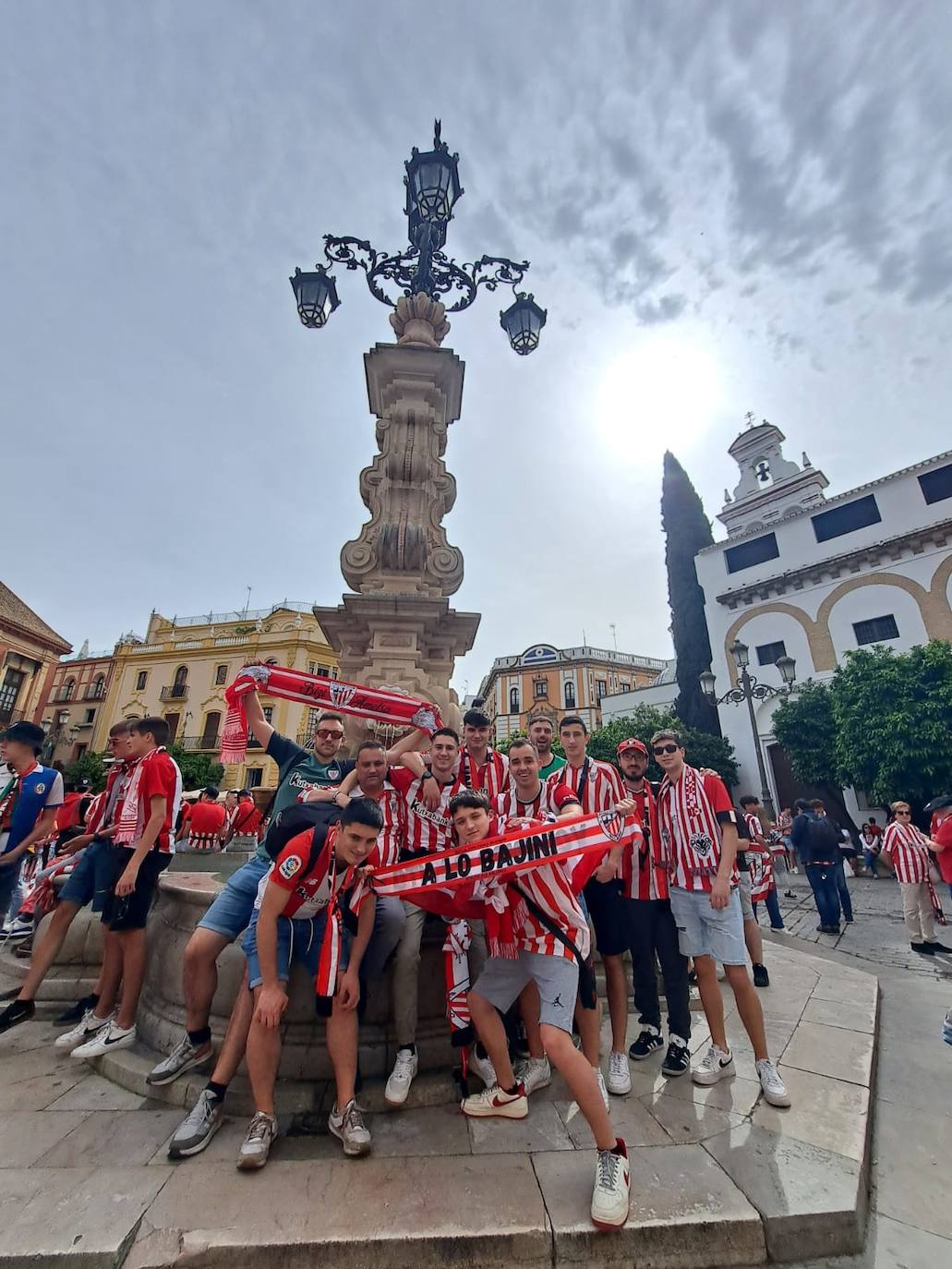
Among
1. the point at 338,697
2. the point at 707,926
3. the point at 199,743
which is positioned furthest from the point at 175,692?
the point at 707,926

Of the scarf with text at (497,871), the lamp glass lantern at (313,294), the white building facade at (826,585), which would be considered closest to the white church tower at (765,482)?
the white building facade at (826,585)

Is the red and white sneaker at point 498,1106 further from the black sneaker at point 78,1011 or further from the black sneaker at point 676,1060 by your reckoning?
the black sneaker at point 78,1011

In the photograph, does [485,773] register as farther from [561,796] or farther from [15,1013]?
[15,1013]

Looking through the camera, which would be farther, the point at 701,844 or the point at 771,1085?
the point at 701,844

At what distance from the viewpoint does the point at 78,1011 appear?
12.3 feet

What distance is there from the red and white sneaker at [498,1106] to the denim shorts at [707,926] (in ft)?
4.39

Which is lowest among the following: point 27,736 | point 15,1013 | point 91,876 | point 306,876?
point 15,1013

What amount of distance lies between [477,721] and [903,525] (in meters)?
29.4

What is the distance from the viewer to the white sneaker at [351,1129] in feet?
7.70

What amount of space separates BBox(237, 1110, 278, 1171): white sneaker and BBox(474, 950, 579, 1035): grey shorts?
1.07 meters

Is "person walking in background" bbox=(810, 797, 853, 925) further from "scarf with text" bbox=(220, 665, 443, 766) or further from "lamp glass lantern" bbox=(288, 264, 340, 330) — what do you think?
"lamp glass lantern" bbox=(288, 264, 340, 330)

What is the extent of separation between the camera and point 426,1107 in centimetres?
277

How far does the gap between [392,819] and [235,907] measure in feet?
3.20

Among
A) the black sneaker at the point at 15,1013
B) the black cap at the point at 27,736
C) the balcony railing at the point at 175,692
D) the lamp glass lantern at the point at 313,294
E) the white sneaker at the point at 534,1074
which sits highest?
the balcony railing at the point at 175,692
